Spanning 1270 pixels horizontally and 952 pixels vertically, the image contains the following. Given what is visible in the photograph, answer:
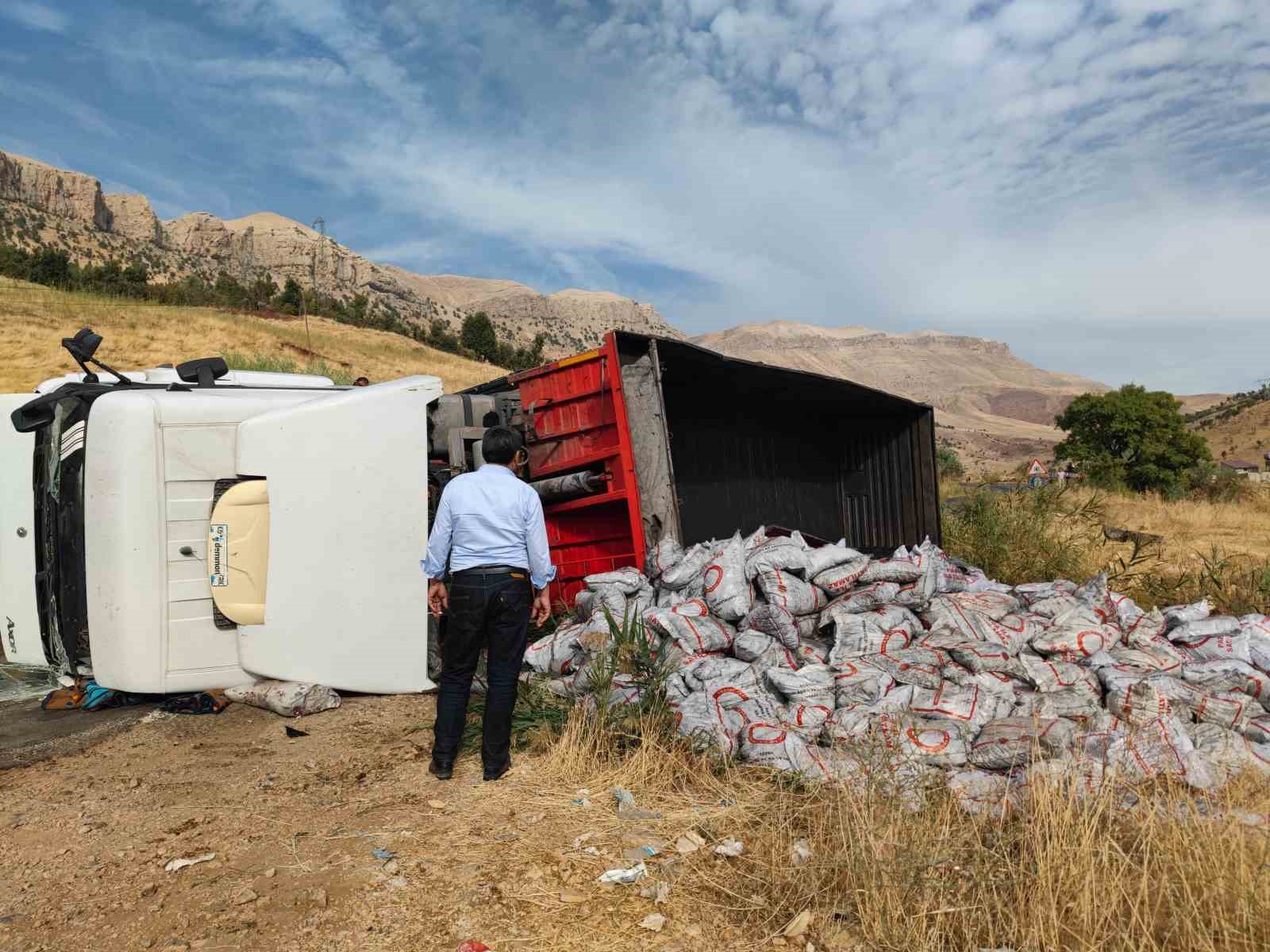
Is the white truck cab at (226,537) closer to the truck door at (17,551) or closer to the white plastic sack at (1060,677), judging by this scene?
the truck door at (17,551)

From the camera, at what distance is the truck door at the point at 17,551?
193 inches

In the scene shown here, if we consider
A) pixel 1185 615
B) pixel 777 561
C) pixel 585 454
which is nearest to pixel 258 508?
pixel 585 454

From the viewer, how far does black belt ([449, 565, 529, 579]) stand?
3.50 meters

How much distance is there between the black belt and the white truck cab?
1352 mm

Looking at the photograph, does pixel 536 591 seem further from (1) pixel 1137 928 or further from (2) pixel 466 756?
(1) pixel 1137 928

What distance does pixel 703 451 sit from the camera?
701 cm

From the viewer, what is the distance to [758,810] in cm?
302

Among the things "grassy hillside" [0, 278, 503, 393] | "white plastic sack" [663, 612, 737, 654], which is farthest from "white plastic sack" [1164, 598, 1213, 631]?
"grassy hillside" [0, 278, 503, 393]

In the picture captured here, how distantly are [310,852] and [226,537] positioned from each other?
7.22ft

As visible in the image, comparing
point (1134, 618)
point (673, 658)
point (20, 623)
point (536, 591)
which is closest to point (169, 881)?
point (536, 591)

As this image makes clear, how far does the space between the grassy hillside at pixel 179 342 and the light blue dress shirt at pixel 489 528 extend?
1712 centimetres

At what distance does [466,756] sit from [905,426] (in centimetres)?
582

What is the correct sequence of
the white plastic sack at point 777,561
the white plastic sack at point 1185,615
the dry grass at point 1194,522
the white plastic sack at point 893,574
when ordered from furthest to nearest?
the dry grass at point 1194,522 → the white plastic sack at point 893,574 → the white plastic sack at point 777,561 → the white plastic sack at point 1185,615

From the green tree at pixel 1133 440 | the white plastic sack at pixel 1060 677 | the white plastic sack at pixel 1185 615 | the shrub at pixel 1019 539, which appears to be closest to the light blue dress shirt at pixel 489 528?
the white plastic sack at pixel 1060 677
